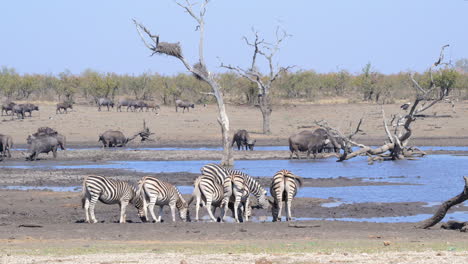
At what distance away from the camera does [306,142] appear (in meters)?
34.8

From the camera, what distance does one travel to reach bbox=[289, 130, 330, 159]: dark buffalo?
3447cm

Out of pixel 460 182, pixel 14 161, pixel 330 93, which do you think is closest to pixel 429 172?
pixel 460 182

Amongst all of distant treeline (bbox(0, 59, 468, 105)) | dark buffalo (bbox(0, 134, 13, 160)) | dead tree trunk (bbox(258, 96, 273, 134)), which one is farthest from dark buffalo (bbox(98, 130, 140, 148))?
distant treeline (bbox(0, 59, 468, 105))

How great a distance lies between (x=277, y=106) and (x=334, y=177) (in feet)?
115

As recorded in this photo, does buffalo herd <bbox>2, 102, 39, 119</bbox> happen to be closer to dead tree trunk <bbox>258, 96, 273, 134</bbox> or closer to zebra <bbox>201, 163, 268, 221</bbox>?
dead tree trunk <bbox>258, 96, 273, 134</bbox>

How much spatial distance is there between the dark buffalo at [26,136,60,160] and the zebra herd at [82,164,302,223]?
18.3 meters

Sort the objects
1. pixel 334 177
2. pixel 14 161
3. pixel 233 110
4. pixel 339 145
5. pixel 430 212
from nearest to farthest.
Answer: pixel 430 212 < pixel 334 177 < pixel 14 161 < pixel 339 145 < pixel 233 110

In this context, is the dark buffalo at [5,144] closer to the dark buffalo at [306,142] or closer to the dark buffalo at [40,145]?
the dark buffalo at [40,145]

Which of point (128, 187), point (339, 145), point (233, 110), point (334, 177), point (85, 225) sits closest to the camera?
point (85, 225)

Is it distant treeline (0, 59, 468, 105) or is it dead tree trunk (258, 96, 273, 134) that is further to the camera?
distant treeline (0, 59, 468, 105)

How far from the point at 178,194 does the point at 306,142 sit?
1922 centimetres

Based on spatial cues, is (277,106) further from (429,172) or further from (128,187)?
(128,187)

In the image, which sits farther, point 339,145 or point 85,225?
point 339,145

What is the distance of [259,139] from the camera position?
4516cm
